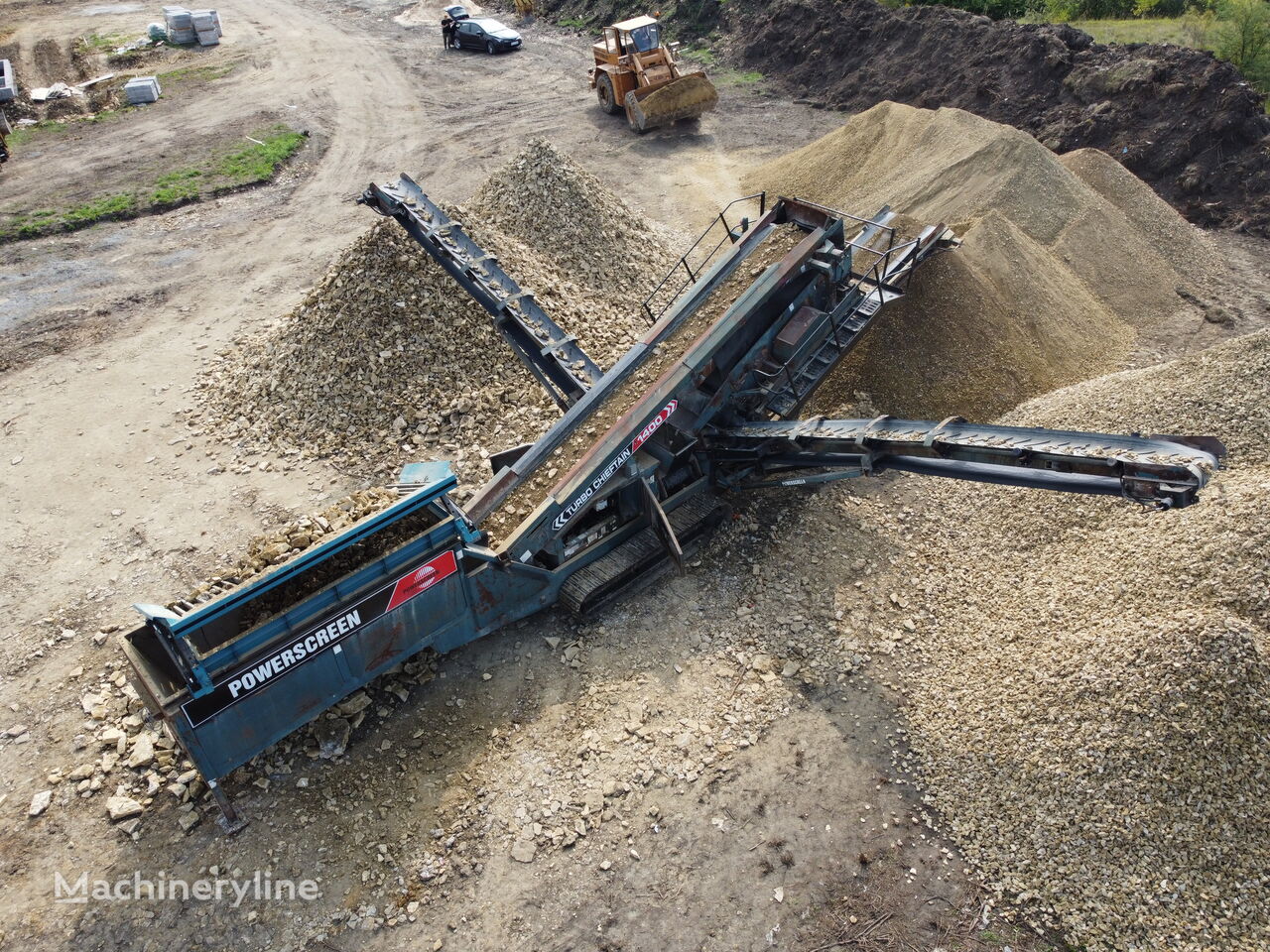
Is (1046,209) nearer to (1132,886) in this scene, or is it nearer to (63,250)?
(1132,886)

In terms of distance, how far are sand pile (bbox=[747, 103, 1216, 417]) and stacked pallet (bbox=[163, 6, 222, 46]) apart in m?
23.2

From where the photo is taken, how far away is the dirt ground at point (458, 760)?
21.1 feet

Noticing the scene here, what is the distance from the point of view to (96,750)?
773 cm

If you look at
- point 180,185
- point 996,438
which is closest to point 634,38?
point 180,185

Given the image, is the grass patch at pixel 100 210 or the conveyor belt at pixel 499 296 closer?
the conveyor belt at pixel 499 296

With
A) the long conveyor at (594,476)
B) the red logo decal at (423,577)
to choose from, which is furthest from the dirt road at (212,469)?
the red logo decal at (423,577)

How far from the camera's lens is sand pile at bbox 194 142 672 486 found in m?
10.8

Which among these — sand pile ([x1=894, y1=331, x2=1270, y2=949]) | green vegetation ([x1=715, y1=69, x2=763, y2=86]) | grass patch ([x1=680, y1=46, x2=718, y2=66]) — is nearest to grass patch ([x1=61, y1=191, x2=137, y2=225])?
green vegetation ([x1=715, y1=69, x2=763, y2=86])

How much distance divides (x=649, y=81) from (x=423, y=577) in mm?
18421

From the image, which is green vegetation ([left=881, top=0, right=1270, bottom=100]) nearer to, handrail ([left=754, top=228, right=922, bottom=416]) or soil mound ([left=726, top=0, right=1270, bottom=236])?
soil mound ([left=726, top=0, right=1270, bottom=236])

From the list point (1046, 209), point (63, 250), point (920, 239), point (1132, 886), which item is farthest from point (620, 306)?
point (63, 250)

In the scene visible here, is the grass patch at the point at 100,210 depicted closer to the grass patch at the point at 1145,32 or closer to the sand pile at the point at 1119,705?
the sand pile at the point at 1119,705

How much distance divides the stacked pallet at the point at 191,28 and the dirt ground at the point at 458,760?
2120 cm

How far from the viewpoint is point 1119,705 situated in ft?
21.1
